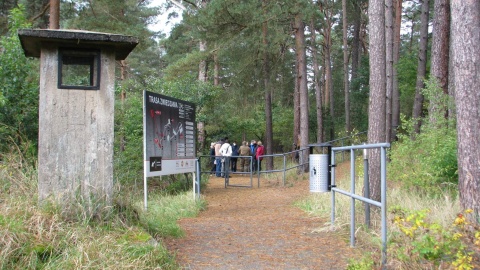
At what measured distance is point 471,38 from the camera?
6.91 meters

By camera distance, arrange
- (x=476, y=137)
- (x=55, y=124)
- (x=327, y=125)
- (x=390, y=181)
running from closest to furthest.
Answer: (x=55, y=124), (x=476, y=137), (x=390, y=181), (x=327, y=125)

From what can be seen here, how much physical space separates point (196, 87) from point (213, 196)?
581 centimetres

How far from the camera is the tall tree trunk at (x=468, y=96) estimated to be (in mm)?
6566

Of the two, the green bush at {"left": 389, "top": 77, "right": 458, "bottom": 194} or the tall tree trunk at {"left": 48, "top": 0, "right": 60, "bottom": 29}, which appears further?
the tall tree trunk at {"left": 48, "top": 0, "right": 60, "bottom": 29}

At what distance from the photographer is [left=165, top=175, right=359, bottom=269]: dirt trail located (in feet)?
18.5

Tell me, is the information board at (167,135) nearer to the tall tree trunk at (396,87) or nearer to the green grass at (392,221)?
the green grass at (392,221)

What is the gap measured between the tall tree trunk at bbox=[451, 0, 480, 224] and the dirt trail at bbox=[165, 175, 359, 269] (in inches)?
71.0

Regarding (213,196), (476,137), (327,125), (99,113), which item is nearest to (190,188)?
(213,196)

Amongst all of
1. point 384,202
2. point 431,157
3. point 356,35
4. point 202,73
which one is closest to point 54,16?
point 202,73

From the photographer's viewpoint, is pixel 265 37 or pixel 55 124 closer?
pixel 55 124

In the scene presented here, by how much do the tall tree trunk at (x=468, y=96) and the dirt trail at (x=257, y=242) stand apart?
5.92ft

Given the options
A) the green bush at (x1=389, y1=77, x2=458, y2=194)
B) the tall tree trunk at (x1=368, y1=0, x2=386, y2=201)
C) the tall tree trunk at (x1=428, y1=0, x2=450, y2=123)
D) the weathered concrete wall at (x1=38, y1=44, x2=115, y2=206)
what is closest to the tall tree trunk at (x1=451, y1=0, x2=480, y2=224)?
the tall tree trunk at (x1=368, y1=0, x2=386, y2=201)

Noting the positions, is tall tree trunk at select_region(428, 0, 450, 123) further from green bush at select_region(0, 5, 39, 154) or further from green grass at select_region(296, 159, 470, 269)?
green bush at select_region(0, 5, 39, 154)

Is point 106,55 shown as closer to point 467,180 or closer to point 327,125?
point 467,180
